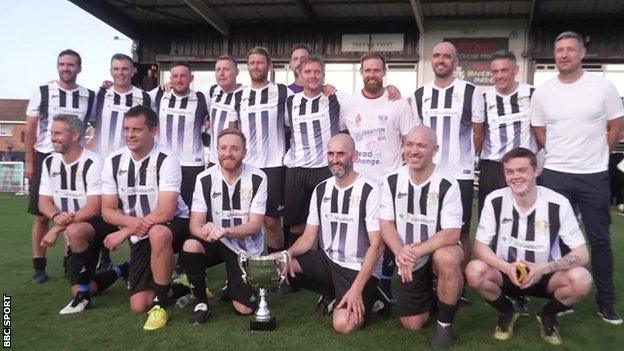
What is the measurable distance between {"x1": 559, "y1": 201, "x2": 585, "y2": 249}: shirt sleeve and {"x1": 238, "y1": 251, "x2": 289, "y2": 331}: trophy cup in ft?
5.50

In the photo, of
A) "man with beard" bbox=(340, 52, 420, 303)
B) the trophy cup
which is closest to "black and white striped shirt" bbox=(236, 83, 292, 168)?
"man with beard" bbox=(340, 52, 420, 303)

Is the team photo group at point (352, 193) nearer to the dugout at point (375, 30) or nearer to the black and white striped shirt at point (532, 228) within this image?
the black and white striped shirt at point (532, 228)

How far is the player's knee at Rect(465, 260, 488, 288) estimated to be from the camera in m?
3.10

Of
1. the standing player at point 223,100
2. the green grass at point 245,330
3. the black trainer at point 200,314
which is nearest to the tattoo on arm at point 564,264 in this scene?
the green grass at point 245,330

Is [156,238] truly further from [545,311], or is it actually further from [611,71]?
[611,71]

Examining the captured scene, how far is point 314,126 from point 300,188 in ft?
1.70

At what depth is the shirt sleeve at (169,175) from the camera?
3656mm

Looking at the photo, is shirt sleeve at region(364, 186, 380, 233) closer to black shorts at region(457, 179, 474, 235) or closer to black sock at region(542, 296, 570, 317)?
black shorts at region(457, 179, 474, 235)

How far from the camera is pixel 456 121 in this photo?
4.00 metres

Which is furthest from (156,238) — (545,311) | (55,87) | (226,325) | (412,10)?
(412,10)

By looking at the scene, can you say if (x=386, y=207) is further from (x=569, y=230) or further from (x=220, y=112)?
(x=220, y=112)

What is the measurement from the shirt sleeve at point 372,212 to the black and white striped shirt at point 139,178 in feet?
4.39

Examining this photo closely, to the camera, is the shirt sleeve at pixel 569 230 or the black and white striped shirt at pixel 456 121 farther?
the black and white striped shirt at pixel 456 121

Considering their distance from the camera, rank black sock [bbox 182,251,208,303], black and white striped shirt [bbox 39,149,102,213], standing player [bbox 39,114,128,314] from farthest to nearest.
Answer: black and white striped shirt [bbox 39,149,102,213] < standing player [bbox 39,114,128,314] < black sock [bbox 182,251,208,303]
